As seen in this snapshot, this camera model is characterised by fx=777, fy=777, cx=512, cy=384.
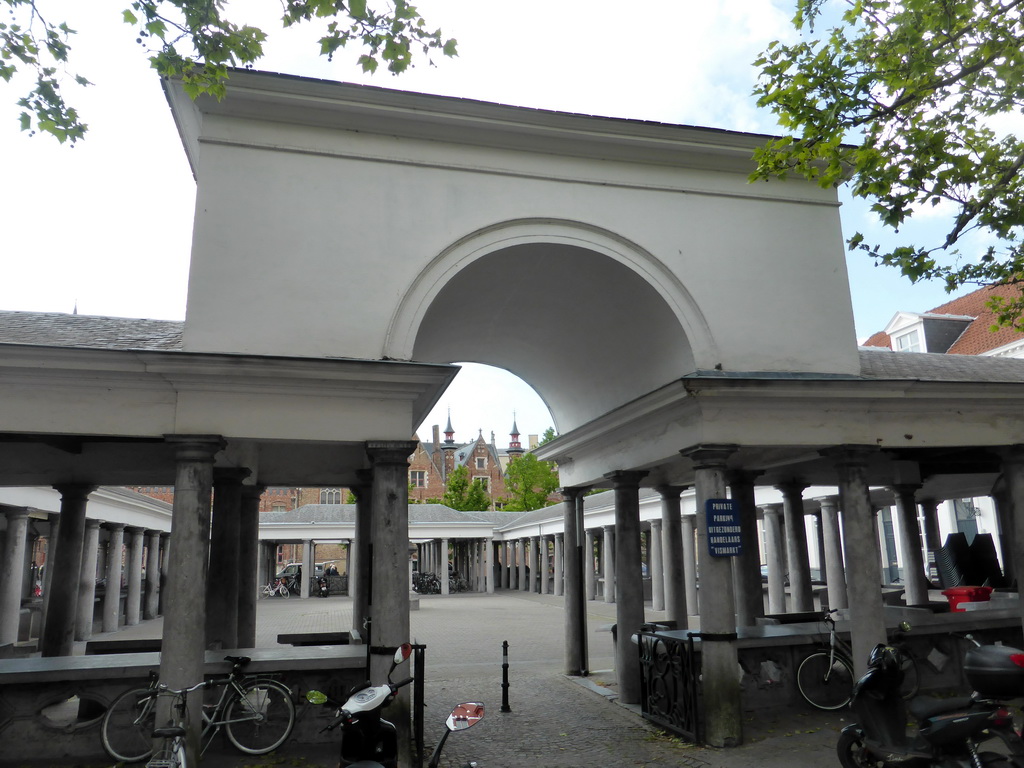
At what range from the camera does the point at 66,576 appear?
1358 centimetres

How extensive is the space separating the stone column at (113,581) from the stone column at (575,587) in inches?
683

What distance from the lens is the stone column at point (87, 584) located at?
74.2 ft

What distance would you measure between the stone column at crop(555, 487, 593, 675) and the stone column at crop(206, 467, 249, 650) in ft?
18.9

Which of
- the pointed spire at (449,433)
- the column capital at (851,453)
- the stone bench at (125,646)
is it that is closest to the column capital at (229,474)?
the stone bench at (125,646)

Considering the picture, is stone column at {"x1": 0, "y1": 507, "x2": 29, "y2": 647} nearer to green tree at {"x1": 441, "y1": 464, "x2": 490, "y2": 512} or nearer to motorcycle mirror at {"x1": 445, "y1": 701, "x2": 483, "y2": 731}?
motorcycle mirror at {"x1": 445, "y1": 701, "x2": 483, "y2": 731}

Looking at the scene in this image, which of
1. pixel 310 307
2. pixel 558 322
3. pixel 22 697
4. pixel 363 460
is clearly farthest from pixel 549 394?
pixel 22 697

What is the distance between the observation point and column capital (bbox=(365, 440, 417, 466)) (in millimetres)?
8812

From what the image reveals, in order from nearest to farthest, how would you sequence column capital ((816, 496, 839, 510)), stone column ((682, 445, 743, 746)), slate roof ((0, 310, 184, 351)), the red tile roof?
1. slate roof ((0, 310, 184, 351))
2. stone column ((682, 445, 743, 746))
3. column capital ((816, 496, 839, 510))
4. the red tile roof

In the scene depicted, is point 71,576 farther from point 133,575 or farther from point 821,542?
point 821,542

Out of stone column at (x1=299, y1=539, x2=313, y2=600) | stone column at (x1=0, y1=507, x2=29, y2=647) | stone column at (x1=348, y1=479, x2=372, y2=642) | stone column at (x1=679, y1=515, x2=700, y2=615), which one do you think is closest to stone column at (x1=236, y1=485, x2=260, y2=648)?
stone column at (x1=348, y1=479, x2=372, y2=642)

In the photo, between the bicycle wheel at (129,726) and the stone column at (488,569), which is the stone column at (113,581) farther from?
the stone column at (488,569)

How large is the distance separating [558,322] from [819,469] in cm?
633

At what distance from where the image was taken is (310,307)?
9.19 m

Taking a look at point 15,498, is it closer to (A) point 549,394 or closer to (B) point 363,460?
(B) point 363,460
